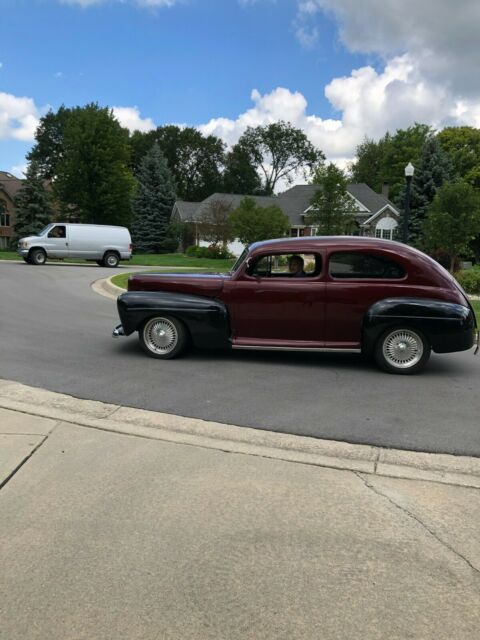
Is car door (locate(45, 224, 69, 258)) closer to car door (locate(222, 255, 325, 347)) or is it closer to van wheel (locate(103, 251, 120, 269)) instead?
van wheel (locate(103, 251, 120, 269))

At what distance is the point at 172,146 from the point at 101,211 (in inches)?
1620

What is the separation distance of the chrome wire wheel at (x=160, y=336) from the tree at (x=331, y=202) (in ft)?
77.7

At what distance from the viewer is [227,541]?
3.06m

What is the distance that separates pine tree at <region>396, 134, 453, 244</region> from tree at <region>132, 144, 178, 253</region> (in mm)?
23235

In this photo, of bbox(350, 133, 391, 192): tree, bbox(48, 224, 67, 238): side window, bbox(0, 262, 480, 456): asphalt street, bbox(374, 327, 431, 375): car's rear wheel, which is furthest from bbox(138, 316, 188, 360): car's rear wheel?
bbox(350, 133, 391, 192): tree

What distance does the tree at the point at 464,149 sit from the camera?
2291 inches

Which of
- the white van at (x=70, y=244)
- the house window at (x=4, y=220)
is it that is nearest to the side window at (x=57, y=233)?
the white van at (x=70, y=244)

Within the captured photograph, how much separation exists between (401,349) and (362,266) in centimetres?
116

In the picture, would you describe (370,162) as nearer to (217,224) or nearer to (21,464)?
(217,224)

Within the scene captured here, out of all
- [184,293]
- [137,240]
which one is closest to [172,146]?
[137,240]

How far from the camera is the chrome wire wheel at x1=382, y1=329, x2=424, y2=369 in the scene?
6848 mm

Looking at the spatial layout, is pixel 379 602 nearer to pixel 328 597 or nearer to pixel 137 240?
pixel 328 597

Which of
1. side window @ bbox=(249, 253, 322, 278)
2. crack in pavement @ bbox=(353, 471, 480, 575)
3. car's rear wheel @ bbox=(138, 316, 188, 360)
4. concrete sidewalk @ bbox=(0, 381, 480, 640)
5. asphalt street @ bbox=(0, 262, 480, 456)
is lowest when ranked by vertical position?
concrete sidewalk @ bbox=(0, 381, 480, 640)

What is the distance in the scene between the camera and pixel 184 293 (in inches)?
289
